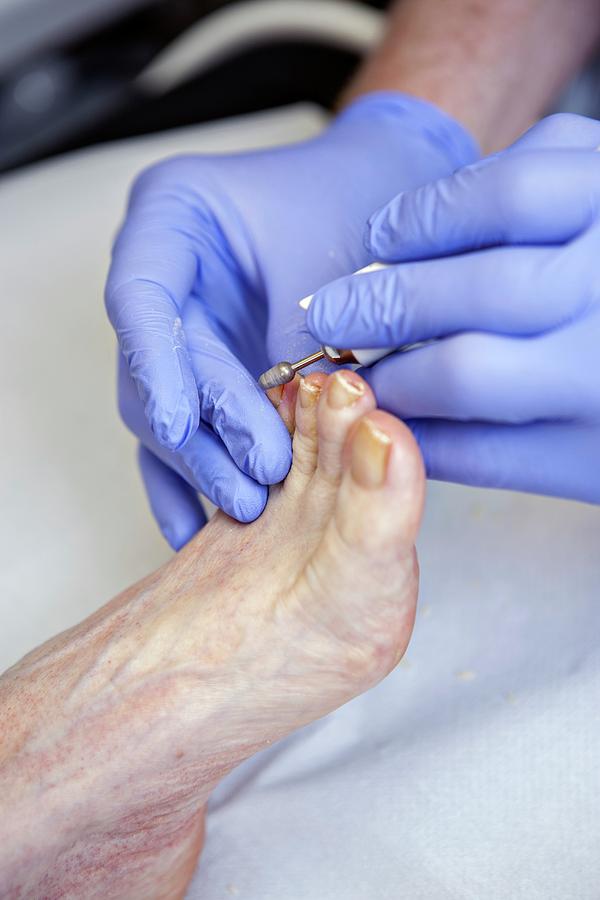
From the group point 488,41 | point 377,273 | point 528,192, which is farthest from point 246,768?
point 488,41

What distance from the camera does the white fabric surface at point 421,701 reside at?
0.88 metres

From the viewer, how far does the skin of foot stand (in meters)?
0.76

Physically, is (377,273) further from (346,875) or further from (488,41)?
(488,41)

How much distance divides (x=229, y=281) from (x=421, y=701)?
0.54 m

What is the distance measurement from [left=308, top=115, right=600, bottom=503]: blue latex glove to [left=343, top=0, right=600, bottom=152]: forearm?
640mm

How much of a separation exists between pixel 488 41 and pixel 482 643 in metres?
1.01

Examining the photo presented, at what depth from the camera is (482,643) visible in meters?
1.01

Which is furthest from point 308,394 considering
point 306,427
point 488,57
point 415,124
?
point 488,57

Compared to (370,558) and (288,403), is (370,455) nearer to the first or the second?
(370,558)

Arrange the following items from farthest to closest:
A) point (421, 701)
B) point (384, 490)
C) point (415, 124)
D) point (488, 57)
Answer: point (488, 57), point (415, 124), point (421, 701), point (384, 490)

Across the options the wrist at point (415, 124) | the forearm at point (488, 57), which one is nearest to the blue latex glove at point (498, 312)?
the wrist at point (415, 124)

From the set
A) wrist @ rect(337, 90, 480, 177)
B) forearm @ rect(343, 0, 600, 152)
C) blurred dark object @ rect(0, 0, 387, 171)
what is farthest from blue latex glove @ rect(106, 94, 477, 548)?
blurred dark object @ rect(0, 0, 387, 171)

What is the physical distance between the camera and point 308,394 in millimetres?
831

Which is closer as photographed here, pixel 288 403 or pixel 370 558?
pixel 370 558
